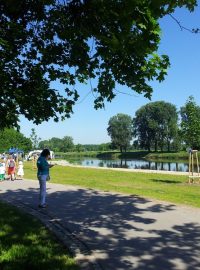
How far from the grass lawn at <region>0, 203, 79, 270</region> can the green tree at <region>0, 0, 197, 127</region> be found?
249 cm

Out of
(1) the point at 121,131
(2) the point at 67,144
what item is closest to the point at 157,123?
(1) the point at 121,131

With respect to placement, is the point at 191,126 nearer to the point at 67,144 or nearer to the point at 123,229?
the point at 123,229

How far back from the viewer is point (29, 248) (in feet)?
25.2

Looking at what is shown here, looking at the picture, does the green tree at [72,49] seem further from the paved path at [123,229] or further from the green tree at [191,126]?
the green tree at [191,126]

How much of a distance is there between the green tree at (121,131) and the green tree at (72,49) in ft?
370

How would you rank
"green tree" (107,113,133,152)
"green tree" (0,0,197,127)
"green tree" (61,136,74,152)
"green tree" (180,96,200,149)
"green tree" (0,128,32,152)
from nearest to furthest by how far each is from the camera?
"green tree" (0,0,197,127) → "green tree" (180,96,200,149) → "green tree" (0,128,32,152) → "green tree" (107,113,133,152) → "green tree" (61,136,74,152)

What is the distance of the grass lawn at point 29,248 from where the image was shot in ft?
22.0

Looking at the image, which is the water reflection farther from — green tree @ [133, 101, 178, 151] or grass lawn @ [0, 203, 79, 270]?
green tree @ [133, 101, 178, 151]

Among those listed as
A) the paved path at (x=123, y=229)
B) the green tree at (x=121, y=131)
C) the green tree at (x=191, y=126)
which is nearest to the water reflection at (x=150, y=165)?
the green tree at (x=191, y=126)

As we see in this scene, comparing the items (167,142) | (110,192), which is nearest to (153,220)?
(110,192)

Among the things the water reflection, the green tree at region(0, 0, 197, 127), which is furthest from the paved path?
the water reflection

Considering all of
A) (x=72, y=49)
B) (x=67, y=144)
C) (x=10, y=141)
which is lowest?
(x=72, y=49)

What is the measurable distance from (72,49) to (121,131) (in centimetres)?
11756

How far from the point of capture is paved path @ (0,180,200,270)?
7098mm
